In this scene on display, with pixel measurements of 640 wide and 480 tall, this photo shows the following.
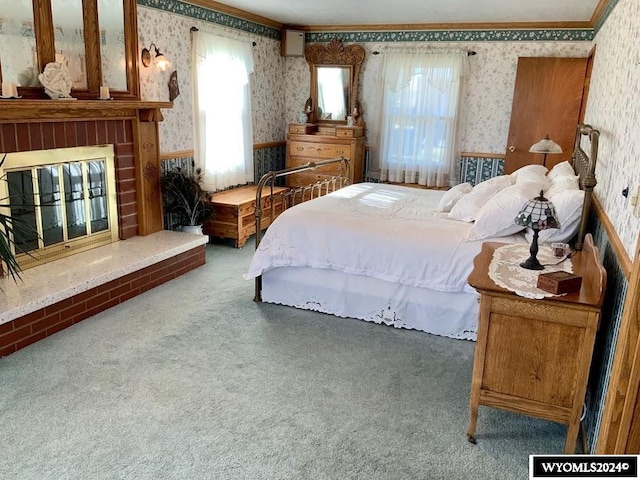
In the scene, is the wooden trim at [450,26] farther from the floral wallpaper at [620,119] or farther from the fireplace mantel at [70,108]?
the fireplace mantel at [70,108]

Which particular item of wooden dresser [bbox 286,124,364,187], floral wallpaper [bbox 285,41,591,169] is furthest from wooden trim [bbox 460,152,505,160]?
wooden dresser [bbox 286,124,364,187]

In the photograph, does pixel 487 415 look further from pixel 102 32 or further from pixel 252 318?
pixel 102 32

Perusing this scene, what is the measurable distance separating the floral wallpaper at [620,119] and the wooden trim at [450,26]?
1877 mm

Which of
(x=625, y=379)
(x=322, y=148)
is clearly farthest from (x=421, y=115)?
(x=625, y=379)

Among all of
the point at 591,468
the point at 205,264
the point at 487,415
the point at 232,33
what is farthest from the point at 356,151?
the point at 591,468

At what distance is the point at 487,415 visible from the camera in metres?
2.54

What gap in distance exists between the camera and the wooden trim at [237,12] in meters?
5.22

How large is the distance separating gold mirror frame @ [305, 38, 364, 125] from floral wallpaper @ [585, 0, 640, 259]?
3289mm

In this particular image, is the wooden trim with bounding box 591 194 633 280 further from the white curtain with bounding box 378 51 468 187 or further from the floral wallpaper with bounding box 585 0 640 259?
the white curtain with bounding box 378 51 468 187

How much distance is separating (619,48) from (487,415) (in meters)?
2.39

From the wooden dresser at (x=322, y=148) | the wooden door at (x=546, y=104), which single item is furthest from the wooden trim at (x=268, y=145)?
the wooden door at (x=546, y=104)

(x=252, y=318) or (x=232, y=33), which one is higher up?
(x=232, y=33)

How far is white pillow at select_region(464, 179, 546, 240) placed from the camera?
10.4 feet

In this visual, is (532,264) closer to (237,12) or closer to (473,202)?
(473,202)
